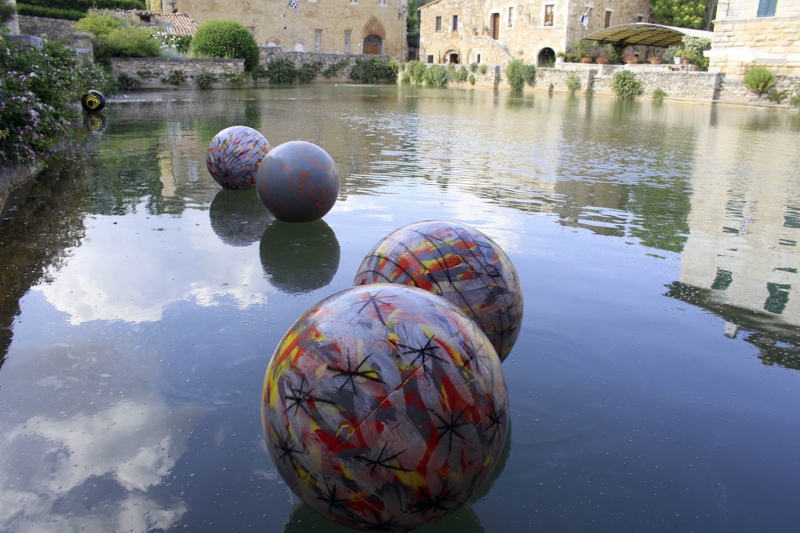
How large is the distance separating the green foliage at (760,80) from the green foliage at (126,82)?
2970 centimetres

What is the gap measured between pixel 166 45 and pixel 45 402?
39365 mm

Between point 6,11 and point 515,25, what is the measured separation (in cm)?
4023

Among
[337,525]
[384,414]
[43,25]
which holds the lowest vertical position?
[337,525]

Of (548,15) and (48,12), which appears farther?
(548,15)

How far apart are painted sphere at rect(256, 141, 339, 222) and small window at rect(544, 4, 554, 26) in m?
47.0

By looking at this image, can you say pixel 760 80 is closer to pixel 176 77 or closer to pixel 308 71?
pixel 176 77

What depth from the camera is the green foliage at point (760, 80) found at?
1176 inches

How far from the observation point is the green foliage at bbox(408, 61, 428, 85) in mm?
49763

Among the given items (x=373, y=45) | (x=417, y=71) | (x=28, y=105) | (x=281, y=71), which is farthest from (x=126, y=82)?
(x=373, y=45)

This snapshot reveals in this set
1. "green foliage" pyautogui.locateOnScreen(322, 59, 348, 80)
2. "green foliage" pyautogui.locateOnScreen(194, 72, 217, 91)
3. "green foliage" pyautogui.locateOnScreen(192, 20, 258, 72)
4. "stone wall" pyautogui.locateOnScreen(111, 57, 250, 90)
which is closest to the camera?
"stone wall" pyautogui.locateOnScreen(111, 57, 250, 90)

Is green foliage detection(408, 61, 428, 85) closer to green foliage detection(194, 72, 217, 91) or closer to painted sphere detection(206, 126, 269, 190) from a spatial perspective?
green foliage detection(194, 72, 217, 91)

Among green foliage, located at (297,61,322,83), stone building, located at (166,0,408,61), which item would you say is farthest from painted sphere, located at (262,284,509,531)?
stone building, located at (166,0,408,61)

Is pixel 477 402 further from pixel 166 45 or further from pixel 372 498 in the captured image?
pixel 166 45

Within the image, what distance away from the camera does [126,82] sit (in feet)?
103
